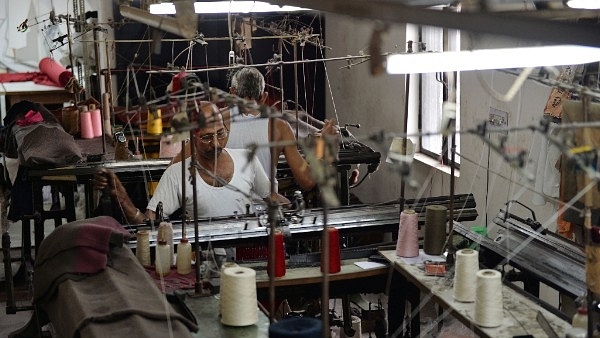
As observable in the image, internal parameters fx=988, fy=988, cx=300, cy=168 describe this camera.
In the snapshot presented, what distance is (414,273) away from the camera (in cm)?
446

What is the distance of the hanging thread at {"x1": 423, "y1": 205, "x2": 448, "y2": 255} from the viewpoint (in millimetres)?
4680

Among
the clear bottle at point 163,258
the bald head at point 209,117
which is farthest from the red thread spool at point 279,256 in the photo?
the bald head at point 209,117

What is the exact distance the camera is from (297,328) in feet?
10.6

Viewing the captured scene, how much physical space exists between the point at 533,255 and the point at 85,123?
4.59 meters

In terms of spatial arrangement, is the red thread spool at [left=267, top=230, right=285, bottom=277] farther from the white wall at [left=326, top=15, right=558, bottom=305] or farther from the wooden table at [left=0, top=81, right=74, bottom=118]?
the wooden table at [left=0, top=81, right=74, bottom=118]

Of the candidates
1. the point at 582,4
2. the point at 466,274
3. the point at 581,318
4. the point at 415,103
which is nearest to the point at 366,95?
the point at 415,103

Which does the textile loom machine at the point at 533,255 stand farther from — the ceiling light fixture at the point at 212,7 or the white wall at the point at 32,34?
the white wall at the point at 32,34

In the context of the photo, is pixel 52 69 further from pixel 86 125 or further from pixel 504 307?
pixel 504 307

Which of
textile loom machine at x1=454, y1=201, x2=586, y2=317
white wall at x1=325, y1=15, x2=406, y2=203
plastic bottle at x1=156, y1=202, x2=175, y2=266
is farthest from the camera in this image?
white wall at x1=325, y1=15, x2=406, y2=203

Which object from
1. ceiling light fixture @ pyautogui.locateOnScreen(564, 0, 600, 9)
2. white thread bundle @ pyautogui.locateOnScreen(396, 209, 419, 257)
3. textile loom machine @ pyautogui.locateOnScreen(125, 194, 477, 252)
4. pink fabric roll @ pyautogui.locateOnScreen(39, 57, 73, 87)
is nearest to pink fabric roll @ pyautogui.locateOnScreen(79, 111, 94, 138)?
pink fabric roll @ pyautogui.locateOnScreen(39, 57, 73, 87)

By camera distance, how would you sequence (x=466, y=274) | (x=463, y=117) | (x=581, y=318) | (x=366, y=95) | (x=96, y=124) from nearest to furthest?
(x=581, y=318), (x=466, y=274), (x=463, y=117), (x=96, y=124), (x=366, y=95)

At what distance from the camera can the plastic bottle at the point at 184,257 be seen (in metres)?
4.49

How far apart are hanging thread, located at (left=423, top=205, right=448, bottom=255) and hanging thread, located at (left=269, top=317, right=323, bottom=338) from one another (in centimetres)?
152

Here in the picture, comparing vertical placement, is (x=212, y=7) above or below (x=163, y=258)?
above
